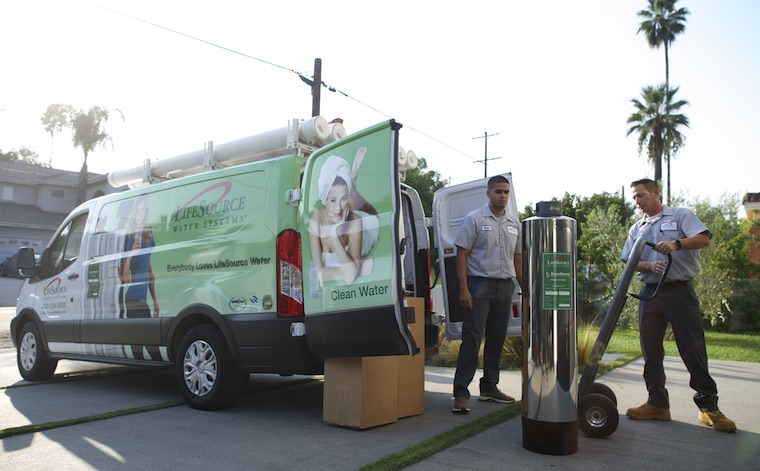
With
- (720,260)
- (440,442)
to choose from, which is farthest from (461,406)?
(720,260)

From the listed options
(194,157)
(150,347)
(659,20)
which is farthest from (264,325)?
(659,20)

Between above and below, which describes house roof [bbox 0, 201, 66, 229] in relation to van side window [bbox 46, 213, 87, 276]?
above

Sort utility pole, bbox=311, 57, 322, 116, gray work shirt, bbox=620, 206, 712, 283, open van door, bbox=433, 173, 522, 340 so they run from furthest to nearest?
utility pole, bbox=311, 57, 322, 116
open van door, bbox=433, 173, 522, 340
gray work shirt, bbox=620, 206, 712, 283

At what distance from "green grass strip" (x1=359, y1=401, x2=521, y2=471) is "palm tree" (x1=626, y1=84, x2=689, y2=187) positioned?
29177mm

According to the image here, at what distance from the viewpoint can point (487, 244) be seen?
17.6ft

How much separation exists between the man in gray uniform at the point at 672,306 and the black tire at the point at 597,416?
0.84 metres

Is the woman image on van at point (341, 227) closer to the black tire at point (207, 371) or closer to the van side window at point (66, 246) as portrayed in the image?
the black tire at point (207, 371)

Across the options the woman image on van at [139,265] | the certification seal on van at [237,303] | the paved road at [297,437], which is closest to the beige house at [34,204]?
the woman image on van at [139,265]

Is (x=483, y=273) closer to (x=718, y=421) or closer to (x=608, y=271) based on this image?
(x=718, y=421)

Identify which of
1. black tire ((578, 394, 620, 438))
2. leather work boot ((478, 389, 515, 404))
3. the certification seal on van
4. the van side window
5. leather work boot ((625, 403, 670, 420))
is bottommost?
leather work boot ((478, 389, 515, 404))

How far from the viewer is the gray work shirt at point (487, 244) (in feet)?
17.7

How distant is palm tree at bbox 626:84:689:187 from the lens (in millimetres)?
31094

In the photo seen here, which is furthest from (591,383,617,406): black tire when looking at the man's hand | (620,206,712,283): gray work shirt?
the man's hand

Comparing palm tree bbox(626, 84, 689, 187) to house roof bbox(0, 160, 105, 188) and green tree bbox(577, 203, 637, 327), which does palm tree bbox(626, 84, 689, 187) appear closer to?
green tree bbox(577, 203, 637, 327)
